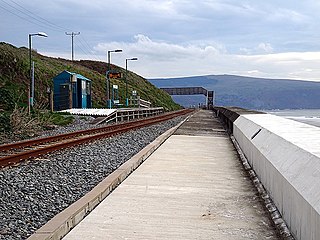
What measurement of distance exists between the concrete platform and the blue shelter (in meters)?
35.9

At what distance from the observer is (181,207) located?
7238 mm

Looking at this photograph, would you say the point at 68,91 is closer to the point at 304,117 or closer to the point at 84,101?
the point at 84,101

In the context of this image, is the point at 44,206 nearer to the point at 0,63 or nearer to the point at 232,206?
the point at 232,206

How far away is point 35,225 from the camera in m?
6.62

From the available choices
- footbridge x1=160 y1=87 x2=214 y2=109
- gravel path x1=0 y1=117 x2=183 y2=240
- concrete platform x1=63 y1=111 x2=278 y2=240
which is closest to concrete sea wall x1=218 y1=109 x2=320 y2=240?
concrete platform x1=63 y1=111 x2=278 y2=240

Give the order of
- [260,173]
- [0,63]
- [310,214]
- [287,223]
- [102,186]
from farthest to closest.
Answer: [0,63] < [260,173] < [102,186] < [287,223] < [310,214]

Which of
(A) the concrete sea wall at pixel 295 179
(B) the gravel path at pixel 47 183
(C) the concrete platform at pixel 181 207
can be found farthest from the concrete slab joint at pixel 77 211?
(A) the concrete sea wall at pixel 295 179

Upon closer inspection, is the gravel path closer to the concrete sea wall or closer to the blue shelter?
the concrete sea wall

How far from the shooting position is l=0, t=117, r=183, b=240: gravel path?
6875 millimetres

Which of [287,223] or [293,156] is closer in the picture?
[287,223]

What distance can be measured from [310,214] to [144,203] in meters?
3.16

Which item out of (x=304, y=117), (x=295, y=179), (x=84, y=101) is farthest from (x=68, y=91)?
(x=295, y=179)

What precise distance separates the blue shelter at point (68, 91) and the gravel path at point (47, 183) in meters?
31.3

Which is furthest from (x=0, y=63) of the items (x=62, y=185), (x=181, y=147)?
(x=62, y=185)
